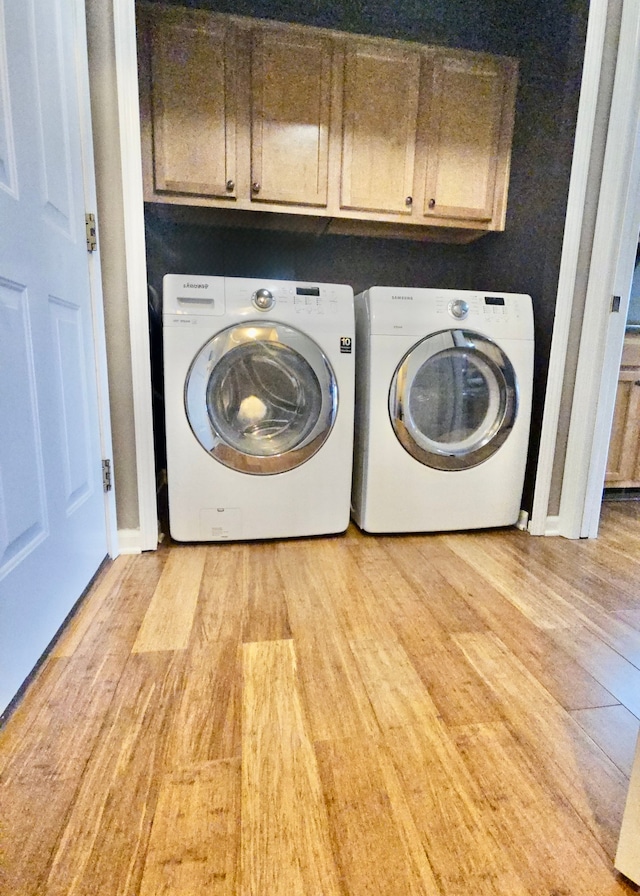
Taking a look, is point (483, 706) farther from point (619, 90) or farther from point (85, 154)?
point (619, 90)

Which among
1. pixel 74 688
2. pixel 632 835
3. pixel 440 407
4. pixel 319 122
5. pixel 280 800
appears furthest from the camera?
pixel 319 122

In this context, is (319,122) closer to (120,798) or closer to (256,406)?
(256,406)

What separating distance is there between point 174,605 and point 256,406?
65 cm

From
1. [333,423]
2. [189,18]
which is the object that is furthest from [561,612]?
[189,18]

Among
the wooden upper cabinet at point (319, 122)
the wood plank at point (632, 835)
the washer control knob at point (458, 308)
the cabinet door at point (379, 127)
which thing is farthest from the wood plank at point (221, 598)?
the cabinet door at point (379, 127)

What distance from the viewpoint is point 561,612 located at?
3.68ft

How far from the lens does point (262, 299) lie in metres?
1.34

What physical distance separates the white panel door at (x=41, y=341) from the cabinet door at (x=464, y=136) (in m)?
→ 1.26

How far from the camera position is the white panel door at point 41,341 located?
30.7 inches

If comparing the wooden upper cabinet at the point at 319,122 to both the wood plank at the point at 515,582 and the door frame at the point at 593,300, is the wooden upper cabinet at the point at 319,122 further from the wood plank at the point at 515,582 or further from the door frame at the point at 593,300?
the wood plank at the point at 515,582

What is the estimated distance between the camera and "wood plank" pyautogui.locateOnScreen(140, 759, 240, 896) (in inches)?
A: 20.2

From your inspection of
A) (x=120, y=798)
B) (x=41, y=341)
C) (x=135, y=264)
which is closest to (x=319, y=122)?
(x=135, y=264)

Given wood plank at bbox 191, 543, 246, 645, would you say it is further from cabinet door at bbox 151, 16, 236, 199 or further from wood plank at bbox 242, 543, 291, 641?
cabinet door at bbox 151, 16, 236, 199

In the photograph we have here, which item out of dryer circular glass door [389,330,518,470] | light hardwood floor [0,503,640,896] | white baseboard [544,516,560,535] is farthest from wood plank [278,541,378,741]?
white baseboard [544,516,560,535]
